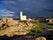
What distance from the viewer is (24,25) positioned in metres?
9.73

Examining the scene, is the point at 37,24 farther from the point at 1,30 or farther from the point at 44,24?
the point at 1,30

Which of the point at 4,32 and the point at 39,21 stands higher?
the point at 39,21

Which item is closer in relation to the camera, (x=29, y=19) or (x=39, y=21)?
(x=39, y=21)

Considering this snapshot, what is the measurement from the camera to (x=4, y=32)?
9.71 m

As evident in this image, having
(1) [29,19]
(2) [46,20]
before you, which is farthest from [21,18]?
(2) [46,20]

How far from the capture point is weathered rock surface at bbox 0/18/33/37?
9514 millimetres

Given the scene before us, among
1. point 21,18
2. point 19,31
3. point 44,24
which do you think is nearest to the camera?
point 44,24

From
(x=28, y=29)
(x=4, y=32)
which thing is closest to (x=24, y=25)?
(x=28, y=29)

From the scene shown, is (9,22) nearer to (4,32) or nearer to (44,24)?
(4,32)

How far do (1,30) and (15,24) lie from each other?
80 centimetres

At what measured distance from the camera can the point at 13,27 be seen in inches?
386

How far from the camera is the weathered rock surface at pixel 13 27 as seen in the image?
31.2 ft

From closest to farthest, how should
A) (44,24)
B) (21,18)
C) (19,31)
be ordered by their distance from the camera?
(44,24)
(21,18)
(19,31)

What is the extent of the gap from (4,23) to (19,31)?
1013 millimetres
